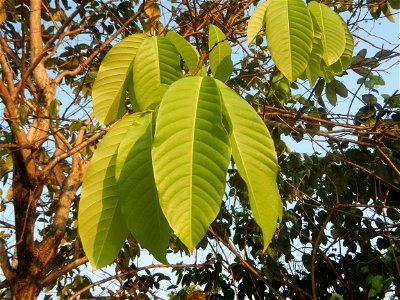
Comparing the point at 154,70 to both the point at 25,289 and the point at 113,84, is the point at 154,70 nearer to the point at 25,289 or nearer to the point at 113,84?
the point at 113,84

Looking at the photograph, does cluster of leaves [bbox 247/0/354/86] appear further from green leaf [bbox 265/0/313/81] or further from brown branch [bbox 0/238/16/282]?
brown branch [bbox 0/238/16/282]

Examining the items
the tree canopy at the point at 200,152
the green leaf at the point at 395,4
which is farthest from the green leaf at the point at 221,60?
the green leaf at the point at 395,4

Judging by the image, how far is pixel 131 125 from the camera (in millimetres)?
489

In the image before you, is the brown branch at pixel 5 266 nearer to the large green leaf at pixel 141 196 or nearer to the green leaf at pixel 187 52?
the green leaf at pixel 187 52

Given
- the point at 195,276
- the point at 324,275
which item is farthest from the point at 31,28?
the point at 324,275

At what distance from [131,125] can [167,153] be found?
11 centimetres

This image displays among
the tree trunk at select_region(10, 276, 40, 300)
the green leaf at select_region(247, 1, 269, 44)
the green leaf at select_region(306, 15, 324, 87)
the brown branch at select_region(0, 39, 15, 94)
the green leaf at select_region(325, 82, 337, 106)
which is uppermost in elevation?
the brown branch at select_region(0, 39, 15, 94)

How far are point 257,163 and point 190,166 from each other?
0.06 meters

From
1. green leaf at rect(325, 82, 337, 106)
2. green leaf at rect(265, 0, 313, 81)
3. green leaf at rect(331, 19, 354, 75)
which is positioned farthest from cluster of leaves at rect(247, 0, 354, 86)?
green leaf at rect(325, 82, 337, 106)

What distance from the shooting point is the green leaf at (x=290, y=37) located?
1.95 ft

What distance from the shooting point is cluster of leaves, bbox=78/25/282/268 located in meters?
0.39

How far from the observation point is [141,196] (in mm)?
422

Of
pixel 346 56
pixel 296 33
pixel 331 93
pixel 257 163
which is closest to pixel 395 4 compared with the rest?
pixel 331 93

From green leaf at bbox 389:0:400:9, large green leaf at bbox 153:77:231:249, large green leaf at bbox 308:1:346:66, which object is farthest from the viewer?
green leaf at bbox 389:0:400:9
